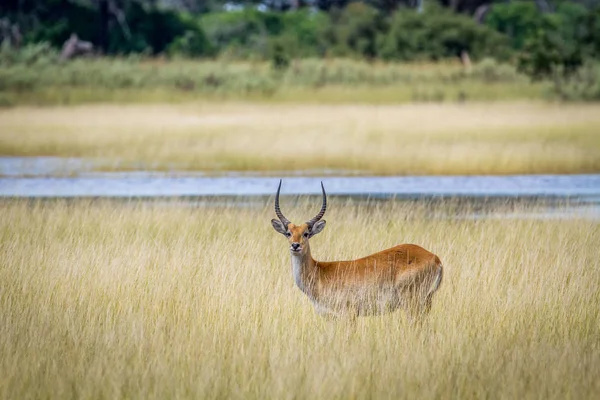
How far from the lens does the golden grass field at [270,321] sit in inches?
242

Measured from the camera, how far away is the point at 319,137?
841 inches

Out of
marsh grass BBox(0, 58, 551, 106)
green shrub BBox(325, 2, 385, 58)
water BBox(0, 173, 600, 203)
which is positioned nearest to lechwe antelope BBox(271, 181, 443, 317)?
water BBox(0, 173, 600, 203)

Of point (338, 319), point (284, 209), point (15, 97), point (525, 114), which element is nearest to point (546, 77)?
point (525, 114)

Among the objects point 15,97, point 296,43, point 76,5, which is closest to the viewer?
point 15,97

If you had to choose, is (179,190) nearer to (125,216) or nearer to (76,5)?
(125,216)

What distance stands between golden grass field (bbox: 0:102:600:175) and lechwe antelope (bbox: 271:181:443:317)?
446 inches

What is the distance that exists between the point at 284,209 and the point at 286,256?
3.18 meters

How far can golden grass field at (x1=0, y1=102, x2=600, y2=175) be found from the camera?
18.9 m

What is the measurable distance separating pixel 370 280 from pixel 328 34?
3093 centimetres

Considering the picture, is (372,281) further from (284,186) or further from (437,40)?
(437,40)

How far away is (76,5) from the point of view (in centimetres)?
3878

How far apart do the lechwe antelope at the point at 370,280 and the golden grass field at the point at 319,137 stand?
446 inches

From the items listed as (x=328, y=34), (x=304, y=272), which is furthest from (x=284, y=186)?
(x=328, y=34)

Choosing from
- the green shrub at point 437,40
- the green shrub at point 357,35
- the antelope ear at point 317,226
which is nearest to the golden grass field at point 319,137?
the green shrub at point 437,40
